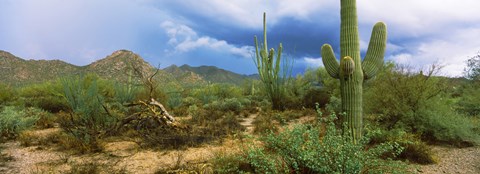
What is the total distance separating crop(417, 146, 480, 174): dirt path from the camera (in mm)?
5228

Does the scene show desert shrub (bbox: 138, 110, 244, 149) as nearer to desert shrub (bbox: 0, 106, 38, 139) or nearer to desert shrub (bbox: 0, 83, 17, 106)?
desert shrub (bbox: 0, 106, 38, 139)

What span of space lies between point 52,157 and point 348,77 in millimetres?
5928

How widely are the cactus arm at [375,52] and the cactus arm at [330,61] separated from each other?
56cm

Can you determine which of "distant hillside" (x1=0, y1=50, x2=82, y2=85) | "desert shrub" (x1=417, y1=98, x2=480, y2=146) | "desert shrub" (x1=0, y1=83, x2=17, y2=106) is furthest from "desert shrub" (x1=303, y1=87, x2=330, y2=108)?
"distant hillside" (x1=0, y1=50, x2=82, y2=85)

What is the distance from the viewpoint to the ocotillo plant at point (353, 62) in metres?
6.09

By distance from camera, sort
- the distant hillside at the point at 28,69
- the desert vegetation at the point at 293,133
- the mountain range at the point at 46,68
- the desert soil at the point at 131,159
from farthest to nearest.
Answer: the distant hillside at the point at 28,69, the mountain range at the point at 46,68, the desert soil at the point at 131,159, the desert vegetation at the point at 293,133

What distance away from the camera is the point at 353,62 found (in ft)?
19.5

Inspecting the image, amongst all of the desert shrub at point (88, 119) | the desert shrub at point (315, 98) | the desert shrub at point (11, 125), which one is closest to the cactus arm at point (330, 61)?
the desert shrub at point (88, 119)

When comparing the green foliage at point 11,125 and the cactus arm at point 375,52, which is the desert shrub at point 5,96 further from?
the cactus arm at point 375,52

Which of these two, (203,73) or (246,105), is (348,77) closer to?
(246,105)

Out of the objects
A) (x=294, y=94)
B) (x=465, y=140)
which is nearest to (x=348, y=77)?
(x=465, y=140)

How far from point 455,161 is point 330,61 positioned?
298 centimetres

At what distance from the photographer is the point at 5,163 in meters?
5.46

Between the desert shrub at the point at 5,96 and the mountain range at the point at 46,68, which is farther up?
the mountain range at the point at 46,68
